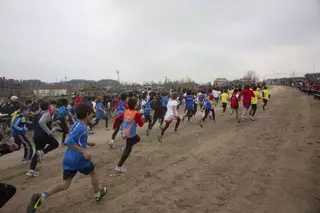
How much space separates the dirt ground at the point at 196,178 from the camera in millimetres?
4555

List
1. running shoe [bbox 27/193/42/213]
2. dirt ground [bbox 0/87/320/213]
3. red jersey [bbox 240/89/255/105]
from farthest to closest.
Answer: red jersey [bbox 240/89/255/105], dirt ground [bbox 0/87/320/213], running shoe [bbox 27/193/42/213]

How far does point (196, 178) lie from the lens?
225 inches

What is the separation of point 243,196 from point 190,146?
4074 mm

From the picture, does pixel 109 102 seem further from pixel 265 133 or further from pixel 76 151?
pixel 76 151

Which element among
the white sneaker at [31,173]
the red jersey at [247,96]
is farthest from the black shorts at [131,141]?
the red jersey at [247,96]

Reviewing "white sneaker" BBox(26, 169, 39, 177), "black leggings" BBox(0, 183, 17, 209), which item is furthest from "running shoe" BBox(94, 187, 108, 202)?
"white sneaker" BBox(26, 169, 39, 177)

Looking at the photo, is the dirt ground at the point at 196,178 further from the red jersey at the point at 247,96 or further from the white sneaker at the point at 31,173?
the red jersey at the point at 247,96

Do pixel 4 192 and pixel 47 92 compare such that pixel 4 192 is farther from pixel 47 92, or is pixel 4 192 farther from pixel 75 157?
pixel 47 92

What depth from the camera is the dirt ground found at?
455 cm

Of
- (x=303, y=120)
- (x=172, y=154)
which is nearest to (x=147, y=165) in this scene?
(x=172, y=154)

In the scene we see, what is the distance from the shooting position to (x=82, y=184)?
5.72m

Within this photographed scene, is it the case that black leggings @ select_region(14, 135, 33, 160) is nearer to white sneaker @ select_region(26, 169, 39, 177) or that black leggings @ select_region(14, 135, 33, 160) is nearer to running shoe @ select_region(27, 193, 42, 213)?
white sneaker @ select_region(26, 169, 39, 177)

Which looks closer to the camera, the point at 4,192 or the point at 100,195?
the point at 4,192

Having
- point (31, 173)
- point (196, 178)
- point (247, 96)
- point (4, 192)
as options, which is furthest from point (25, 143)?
point (247, 96)
